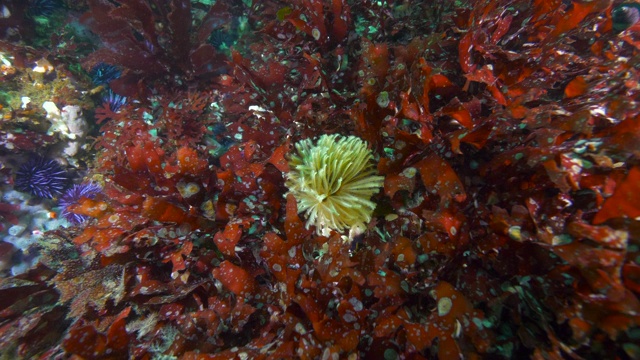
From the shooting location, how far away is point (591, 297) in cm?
132

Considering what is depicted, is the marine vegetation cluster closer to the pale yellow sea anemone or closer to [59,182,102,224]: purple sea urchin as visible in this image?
the pale yellow sea anemone

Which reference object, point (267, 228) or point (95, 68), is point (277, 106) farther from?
point (95, 68)

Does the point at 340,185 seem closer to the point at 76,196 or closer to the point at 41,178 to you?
the point at 76,196

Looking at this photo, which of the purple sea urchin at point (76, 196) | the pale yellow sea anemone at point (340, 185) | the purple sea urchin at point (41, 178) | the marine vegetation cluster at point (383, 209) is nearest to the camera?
the marine vegetation cluster at point (383, 209)

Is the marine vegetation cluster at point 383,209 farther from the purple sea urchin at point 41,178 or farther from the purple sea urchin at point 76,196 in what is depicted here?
the purple sea urchin at point 41,178

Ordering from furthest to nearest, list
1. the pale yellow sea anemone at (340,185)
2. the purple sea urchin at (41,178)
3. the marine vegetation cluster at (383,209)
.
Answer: the purple sea urchin at (41,178), the pale yellow sea anemone at (340,185), the marine vegetation cluster at (383,209)

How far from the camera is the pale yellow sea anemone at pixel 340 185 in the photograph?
2053 mm

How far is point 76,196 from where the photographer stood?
396 cm

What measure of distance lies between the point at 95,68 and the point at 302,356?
4374mm

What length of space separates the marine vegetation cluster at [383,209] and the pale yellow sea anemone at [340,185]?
2cm

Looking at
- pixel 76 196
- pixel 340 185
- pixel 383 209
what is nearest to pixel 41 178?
pixel 76 196

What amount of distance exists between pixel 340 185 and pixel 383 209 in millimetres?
369

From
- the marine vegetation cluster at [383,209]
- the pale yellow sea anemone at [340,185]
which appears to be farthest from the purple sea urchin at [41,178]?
the pale yellow sea anemone at [340,185]

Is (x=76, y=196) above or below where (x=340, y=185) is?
below
